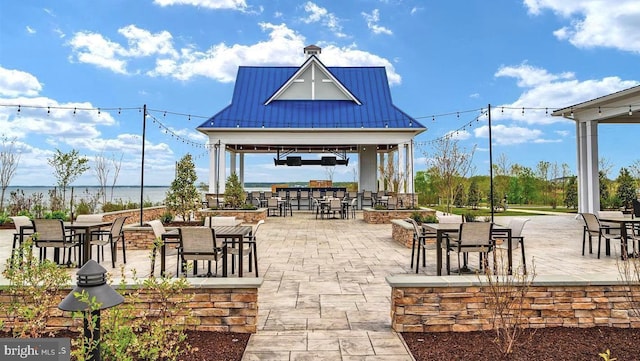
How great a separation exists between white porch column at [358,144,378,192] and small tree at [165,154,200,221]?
11.6m

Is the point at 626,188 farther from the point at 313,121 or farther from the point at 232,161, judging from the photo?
the point at 232,161

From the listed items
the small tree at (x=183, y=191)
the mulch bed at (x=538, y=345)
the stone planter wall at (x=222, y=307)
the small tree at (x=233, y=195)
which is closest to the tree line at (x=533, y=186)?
the small tree at (x=233, y=195)

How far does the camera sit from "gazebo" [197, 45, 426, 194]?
57.8 feet

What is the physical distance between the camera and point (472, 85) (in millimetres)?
18219

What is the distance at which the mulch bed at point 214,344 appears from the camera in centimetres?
295

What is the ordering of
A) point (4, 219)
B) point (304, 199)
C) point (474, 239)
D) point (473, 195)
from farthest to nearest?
1. point (473, 195)
2. point (304, 199)
3. point (4, 219)
4. point (474, 239)

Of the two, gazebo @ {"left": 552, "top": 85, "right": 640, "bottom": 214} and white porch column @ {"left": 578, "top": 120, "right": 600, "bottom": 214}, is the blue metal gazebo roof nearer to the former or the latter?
gazebo @ {"left": 552, "top": 85, "right": 640, "bottom": 214}

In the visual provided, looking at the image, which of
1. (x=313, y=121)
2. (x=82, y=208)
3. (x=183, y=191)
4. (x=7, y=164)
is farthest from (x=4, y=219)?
(x=313, y=121)

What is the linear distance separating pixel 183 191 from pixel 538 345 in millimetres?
9086

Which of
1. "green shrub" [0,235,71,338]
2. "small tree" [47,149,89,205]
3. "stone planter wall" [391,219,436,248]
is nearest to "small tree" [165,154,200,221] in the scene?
"small tree" [47,149,89,205]

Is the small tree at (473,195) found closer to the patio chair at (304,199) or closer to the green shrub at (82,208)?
the patio chair at (304,199)

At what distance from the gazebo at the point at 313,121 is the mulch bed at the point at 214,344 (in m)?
13.3

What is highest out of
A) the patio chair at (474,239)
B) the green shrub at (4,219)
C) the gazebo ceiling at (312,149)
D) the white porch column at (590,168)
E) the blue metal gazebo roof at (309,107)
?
the blue metal gazebo roof at (309,107)

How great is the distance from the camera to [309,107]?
19250 millimetres
